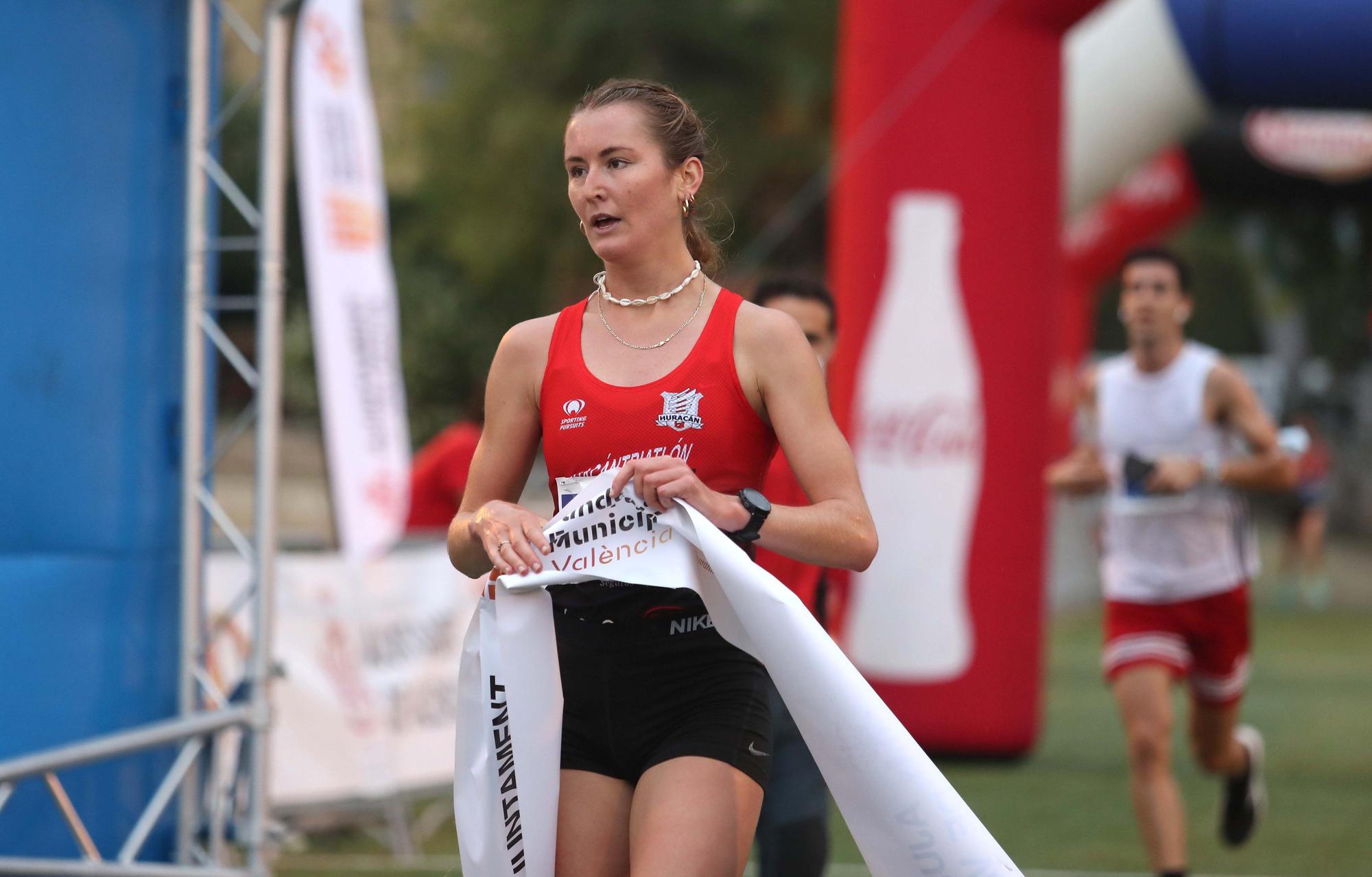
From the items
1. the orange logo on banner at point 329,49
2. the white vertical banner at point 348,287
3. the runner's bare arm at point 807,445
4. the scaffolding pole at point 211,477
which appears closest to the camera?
the runner's bare arm at point 807,445

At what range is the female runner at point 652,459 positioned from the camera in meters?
3.16

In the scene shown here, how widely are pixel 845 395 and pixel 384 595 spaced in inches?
119

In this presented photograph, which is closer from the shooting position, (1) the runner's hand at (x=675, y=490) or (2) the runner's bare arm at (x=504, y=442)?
(1) the runner's hand at (x=675, y=490)

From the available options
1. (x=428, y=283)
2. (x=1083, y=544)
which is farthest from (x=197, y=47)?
(x=428, y=283)

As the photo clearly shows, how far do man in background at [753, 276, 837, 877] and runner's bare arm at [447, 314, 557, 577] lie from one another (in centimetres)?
118

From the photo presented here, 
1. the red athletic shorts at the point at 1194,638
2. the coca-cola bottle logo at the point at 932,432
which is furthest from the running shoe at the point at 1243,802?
the coca-cola bottle logo at the point at 932,432

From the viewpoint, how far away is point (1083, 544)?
23375 millimetres

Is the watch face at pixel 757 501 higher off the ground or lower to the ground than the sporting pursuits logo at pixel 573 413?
lower

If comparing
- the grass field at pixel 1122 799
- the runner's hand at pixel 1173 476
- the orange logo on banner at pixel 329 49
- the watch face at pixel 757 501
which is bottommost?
the grass field at pixel 1122 799

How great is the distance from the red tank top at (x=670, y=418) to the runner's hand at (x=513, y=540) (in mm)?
138

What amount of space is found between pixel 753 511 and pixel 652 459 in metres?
0.19

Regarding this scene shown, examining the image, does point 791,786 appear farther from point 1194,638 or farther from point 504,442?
point 1194,638

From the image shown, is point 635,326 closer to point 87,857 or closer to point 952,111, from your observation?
point 87,857

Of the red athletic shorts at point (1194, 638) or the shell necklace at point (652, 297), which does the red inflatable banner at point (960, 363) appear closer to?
the red athletic shorts at point (1194, 638)
